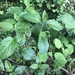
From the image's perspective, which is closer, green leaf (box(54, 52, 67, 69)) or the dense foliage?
the dense foliage

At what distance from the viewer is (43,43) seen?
1.17 meters

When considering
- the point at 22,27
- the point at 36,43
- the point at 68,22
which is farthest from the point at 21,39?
the point at 68,22

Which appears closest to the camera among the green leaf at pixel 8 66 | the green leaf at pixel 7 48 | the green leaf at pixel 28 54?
the green leaf at pixel 7 48

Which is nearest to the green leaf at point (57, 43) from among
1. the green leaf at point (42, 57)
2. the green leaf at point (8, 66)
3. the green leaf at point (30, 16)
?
the green leaf at point (42, 57)

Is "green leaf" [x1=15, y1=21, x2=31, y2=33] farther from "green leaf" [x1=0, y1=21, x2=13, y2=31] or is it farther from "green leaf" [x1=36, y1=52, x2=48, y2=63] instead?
"green leaf" [x1=36, y1=52, x2=48, y2=63]

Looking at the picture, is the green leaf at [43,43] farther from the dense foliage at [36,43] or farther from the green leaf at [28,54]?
the green leaf at [28,54]

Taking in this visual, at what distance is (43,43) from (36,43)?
20 cm

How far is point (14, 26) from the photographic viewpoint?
1.21 meters

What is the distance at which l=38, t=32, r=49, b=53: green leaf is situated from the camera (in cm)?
116

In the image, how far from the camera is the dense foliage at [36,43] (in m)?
1.18

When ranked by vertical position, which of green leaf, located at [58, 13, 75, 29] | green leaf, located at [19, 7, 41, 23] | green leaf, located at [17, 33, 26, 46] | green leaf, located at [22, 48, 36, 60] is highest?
green leaf, located at [19, 7, 41, 23]

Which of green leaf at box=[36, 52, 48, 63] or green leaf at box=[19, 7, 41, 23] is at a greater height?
green leaf at box=[19, 7, 41, 23]

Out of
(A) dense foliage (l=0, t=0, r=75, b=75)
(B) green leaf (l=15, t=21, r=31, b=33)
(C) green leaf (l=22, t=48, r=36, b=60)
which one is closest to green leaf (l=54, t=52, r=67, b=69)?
(A) dense foliage (l=0, t=0, r=75, b=75)

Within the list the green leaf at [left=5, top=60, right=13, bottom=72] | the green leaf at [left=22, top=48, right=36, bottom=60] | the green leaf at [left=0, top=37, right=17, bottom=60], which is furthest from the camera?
the green leaf at [left=5, top=60, right=13, bottom=72]
